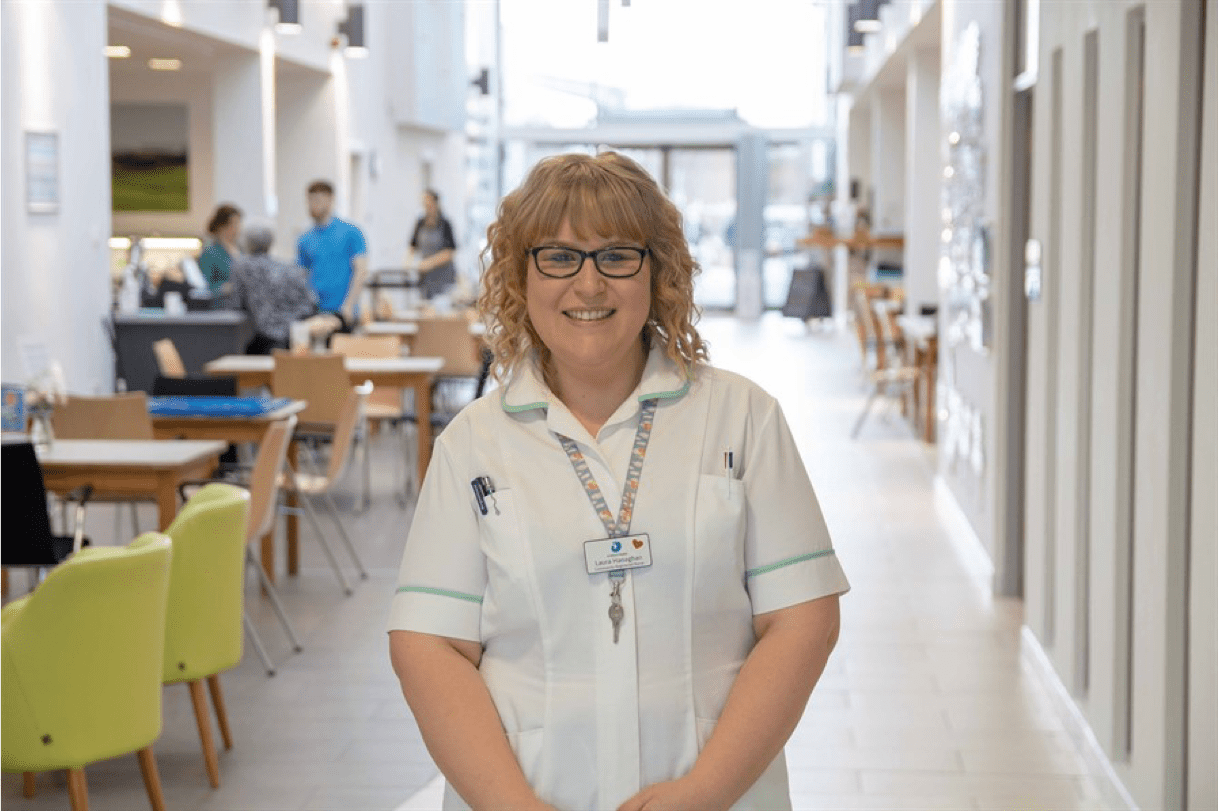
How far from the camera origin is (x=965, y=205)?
28.6 ft

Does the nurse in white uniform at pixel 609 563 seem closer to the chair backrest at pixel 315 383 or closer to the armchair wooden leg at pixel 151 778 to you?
the armchair wooden leg at pixel 151 778

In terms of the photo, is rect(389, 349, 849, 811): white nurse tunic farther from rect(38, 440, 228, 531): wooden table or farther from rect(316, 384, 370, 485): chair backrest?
rect(316, 384, 370, 485): chair backrest

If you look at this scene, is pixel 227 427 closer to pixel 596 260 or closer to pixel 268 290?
pixel 268 290

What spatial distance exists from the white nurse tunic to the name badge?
0.06ft

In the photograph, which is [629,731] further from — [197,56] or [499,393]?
[197,56]

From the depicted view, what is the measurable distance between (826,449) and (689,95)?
638 inches

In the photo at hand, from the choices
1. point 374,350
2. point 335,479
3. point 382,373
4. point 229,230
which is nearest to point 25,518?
point 335,479

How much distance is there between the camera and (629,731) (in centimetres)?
214

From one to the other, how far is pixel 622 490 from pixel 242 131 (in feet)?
43.9

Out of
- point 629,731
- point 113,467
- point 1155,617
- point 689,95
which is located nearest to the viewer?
point 629,731

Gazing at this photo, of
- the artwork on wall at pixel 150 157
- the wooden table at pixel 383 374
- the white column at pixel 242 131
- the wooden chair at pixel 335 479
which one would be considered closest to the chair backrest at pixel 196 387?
the wooden chair at pixel 335 479

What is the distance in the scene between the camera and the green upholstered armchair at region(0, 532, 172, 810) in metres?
3.64

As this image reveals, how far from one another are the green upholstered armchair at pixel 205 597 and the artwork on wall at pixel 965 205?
4037mm

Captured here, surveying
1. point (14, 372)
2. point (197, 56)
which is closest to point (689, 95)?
point (197, 56)
